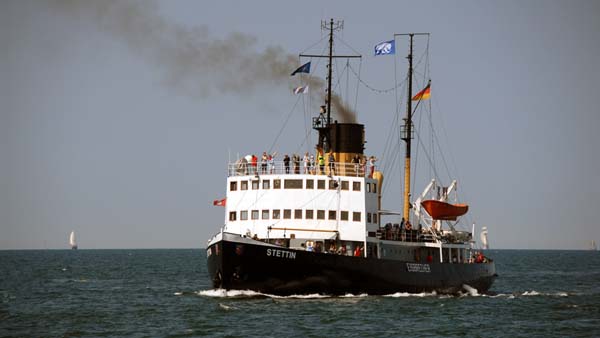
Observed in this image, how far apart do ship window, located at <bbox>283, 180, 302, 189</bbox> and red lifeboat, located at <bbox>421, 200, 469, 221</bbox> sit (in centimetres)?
931

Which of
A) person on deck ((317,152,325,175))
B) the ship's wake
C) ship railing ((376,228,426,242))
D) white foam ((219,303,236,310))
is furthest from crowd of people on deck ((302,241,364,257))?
white foam ((219,303,236,310))

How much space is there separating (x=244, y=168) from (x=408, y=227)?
397 inches

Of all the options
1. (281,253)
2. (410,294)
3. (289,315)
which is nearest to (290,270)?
(281,253)

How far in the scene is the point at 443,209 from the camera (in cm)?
5594

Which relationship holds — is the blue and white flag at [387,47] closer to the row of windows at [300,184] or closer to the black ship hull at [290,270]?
the row of windows at [300,184]

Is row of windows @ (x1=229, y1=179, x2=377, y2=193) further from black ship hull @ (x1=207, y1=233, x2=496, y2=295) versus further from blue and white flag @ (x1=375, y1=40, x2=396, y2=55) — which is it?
blue and white flag @ (x1=375, y1=40, x2=396, y2=55)

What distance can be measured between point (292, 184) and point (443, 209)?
10573 millimetres

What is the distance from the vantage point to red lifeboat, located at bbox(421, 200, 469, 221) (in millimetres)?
55719

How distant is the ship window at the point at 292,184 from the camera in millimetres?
50094

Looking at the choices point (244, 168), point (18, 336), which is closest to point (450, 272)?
point (244, 168)

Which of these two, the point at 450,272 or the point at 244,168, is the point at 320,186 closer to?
the point at 244,168

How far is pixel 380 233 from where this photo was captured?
5206 cm

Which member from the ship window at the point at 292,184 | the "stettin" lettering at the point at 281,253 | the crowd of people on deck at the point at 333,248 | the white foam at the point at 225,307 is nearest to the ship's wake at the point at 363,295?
the white foam at the point at 225,307

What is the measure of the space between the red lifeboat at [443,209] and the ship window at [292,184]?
9306mm
